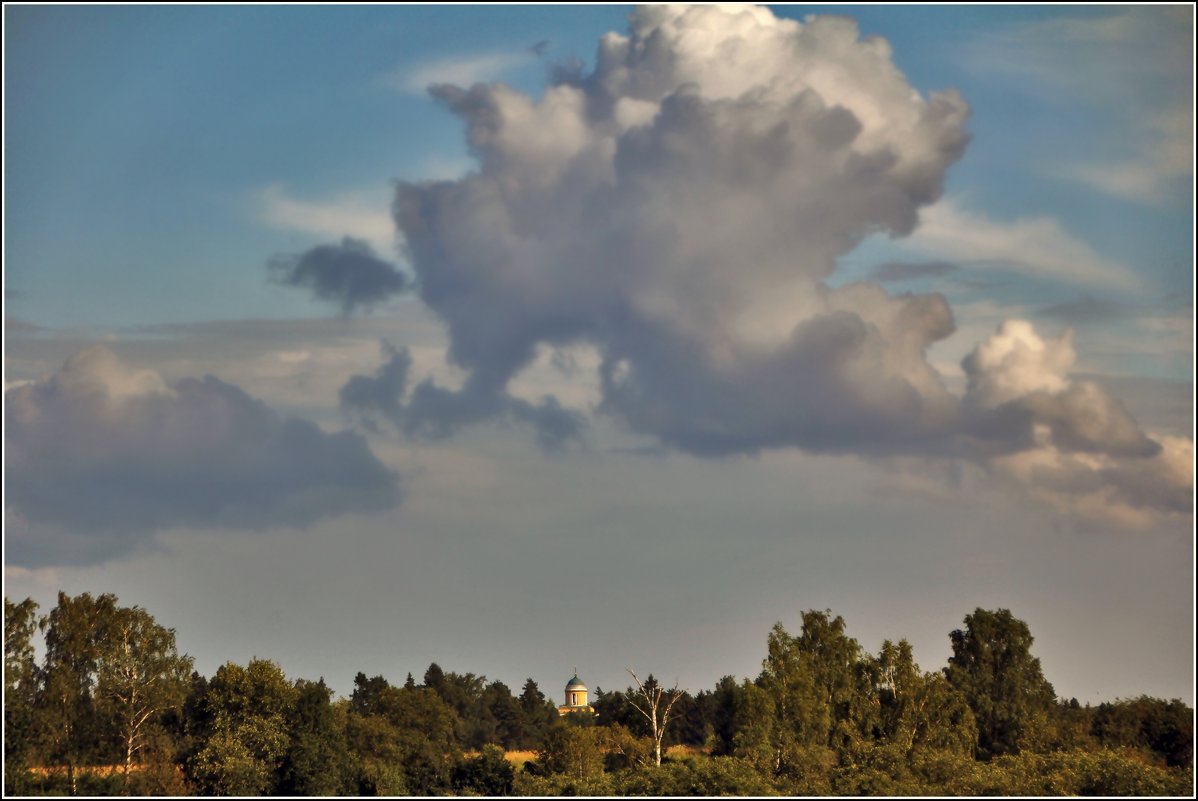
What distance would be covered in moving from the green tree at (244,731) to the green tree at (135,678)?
214 centimetres

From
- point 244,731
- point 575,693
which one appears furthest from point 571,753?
point 575,693

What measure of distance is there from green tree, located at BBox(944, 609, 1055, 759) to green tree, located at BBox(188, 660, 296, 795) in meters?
40.2

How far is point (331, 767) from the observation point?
228 feet

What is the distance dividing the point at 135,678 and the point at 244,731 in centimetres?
700

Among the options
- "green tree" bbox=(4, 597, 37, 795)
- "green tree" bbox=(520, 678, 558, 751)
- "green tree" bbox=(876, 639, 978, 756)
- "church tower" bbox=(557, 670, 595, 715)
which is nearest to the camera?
"green tree" bbox=(4, 597, 37, 795)

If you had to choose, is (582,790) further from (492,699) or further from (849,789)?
(492,699)

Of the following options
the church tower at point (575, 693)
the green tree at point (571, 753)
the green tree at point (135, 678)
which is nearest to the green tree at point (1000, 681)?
the green tree at point (571, 753)

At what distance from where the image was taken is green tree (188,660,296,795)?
6862 centimetres

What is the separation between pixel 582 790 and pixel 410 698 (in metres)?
15.9

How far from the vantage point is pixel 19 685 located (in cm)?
7238

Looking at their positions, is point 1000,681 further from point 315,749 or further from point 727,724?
point 315,749

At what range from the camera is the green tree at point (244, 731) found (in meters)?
68.6

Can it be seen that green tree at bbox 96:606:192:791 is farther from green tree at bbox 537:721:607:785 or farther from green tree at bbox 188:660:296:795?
green tree at bbox 537:721:607:785

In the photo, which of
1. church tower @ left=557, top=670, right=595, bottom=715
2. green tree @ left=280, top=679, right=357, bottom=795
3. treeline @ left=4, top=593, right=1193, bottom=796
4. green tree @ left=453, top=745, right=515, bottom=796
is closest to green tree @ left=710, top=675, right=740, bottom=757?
treeline @ left=4, top=593, right=1193, bottom=796
